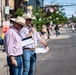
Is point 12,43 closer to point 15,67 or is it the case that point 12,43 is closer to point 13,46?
point 13,46

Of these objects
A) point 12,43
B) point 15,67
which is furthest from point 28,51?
point 12,43

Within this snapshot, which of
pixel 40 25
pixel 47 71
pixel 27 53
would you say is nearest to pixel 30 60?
pixel 27 53

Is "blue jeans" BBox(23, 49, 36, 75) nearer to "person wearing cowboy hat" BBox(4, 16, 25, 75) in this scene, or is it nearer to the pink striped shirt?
"person wearing cowboy hat" BBox(4, 16, 25, 75)

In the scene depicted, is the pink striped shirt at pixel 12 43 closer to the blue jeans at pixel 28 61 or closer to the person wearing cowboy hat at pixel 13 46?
the person wearing cowboy hat at pixel 13 46

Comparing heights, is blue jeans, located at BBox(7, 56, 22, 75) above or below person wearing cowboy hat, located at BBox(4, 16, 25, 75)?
below

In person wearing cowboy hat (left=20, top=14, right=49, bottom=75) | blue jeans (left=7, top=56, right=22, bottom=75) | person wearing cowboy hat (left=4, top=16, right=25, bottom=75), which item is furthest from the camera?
person wearing cowboy hat (left=20, top=14, right=49, bottom=75)

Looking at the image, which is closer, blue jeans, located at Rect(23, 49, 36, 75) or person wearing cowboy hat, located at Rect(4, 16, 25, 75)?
person wearing cowboy hat, located at Rect(4, 16, 25, 75)

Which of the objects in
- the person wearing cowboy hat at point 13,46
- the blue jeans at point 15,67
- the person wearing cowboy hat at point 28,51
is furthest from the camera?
the person wearing cowboy hat at point 28,51

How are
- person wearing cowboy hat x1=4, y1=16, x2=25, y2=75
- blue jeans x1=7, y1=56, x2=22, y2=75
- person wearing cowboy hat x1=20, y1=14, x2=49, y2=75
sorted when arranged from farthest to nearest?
person wearing cowboy hat x1=20, y1=14, x2=49, y2=75
blue jeans x1=7, y1=56, x2=22, y2=75
person wearing cowboy hat x1=4, y1=16, x2=25, y2=75

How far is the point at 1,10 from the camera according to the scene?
158 feet

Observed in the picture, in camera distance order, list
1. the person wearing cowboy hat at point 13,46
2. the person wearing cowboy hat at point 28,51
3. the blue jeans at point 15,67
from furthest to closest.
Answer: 1. the person wearing cowboy hat at point 28,51
2. the blue jeans at point 15,67
3. the person wearing cowboy hat at point 13,46

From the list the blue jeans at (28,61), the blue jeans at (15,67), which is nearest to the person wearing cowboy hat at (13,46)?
the blue jeans at (15,67)

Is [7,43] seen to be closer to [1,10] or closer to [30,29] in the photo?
[30,29]

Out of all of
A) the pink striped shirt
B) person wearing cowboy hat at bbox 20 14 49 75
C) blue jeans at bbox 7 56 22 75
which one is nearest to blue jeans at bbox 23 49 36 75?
person wearing cowboy hat at bbox 20 14 49 75
